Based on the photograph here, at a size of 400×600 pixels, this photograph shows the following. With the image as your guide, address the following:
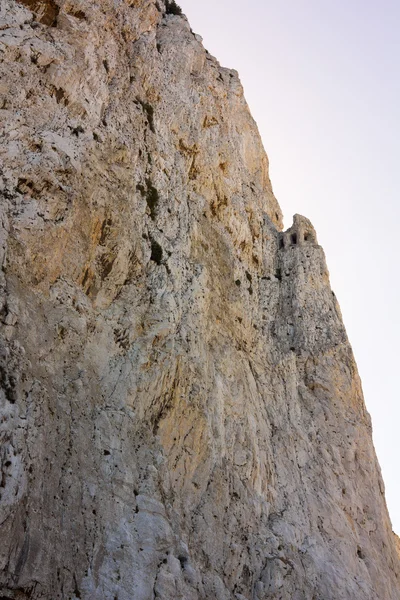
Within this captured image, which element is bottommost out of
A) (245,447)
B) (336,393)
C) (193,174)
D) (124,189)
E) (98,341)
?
(245,447)

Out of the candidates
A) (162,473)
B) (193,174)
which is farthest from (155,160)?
(162,473)

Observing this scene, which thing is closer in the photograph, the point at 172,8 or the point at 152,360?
the point at 152,360

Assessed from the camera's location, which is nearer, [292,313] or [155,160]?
[155,160]

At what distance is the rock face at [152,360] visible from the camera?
12.1 metres

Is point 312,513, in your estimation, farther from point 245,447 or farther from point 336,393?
point 336,393

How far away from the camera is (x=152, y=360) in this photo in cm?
1627

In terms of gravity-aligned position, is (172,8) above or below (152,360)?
above

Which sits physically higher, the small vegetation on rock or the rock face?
the small vegetation on rock

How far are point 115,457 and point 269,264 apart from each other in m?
16.1

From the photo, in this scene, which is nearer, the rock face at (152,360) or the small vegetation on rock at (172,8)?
the rock face at (152,360)

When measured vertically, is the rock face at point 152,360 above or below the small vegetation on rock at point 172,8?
below

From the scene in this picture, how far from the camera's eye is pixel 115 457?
13.7 metres

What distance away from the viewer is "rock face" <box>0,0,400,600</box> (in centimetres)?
1215

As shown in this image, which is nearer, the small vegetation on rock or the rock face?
the rock face
